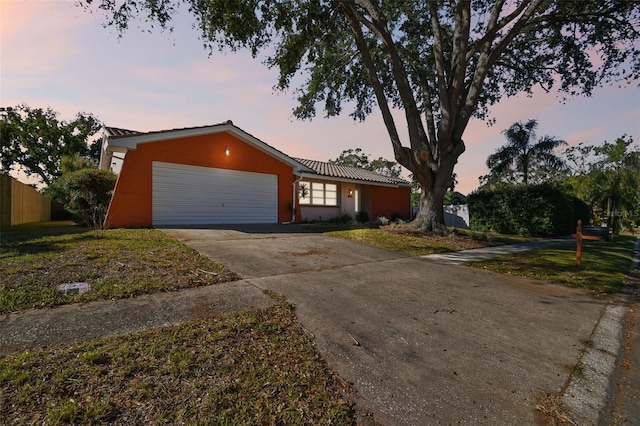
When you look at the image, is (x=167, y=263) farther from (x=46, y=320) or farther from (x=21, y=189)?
(x=21, y=189)

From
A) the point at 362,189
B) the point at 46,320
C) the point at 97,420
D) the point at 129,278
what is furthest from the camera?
the point at 362,189

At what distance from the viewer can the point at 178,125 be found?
11102mm

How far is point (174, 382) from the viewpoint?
6.55 ft

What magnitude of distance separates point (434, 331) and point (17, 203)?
1648 cm

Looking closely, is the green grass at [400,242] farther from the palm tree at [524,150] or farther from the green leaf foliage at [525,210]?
the palm tree at [524,150]

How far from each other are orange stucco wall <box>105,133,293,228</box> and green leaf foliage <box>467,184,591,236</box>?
36.1ft

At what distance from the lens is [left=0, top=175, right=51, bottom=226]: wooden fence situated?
11.0 meters

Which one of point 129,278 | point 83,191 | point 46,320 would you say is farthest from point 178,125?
point 46,320

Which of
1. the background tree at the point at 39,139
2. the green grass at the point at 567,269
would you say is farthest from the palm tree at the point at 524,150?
the background tree at the point at 39,139

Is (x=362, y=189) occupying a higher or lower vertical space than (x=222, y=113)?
lower

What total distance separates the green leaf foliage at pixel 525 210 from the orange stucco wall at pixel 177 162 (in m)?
11.0

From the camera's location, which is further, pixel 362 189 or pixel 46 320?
pixel 362 189

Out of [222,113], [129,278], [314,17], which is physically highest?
Result: [314,17]

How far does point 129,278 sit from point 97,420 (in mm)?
2958
